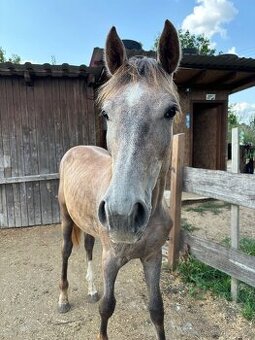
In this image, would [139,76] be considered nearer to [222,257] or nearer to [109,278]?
[109,278]

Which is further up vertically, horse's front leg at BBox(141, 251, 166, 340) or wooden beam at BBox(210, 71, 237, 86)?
wooden beam at BBox(210, 71, 237, 86)

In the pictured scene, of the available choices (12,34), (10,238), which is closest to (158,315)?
(10,238)

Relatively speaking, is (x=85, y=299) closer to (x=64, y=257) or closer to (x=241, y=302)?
(x=64, y=257)

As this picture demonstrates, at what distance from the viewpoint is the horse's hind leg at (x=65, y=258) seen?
2.69 meters

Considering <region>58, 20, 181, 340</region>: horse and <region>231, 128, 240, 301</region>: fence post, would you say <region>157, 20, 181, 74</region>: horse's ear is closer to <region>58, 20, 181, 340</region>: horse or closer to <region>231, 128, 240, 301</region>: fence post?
<region>58, 20, 181, 340</region>: horse

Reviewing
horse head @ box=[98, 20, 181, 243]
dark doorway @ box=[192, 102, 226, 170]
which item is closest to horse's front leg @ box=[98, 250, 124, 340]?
horse head @ box=[98, 20, 181, 243]

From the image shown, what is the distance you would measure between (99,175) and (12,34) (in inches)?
494

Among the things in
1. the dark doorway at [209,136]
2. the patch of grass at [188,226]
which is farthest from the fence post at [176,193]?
the dark doorway at [209,136]

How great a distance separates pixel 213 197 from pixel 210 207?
3285mm

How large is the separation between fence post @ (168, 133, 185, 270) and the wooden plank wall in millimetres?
2610

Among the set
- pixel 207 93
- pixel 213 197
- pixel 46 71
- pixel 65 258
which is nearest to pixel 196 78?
pixel 207 93

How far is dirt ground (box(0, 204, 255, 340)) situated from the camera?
2.35 meters

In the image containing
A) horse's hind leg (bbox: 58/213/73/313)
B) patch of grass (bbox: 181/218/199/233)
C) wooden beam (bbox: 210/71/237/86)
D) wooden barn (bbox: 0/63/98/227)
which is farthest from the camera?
wooden beam (bbox: 210/71/237/86)

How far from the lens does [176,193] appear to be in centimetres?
323
